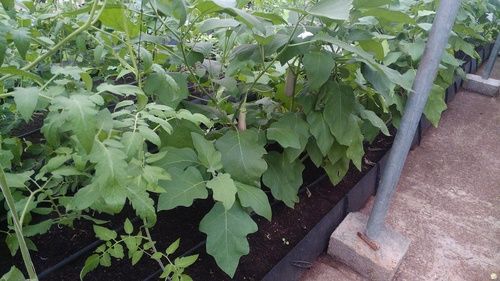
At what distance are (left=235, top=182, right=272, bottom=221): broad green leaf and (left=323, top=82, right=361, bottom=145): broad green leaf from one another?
0.51 metres

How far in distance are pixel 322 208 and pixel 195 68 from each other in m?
0.95

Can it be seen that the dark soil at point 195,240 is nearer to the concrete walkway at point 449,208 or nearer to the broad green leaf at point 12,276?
the concrete walkway at point 449,208

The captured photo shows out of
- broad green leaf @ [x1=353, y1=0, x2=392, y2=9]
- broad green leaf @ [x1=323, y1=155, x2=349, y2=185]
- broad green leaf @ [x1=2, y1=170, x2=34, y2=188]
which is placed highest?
broad green leaf @ [x1=353, y1=0, x2=392, y2=9]

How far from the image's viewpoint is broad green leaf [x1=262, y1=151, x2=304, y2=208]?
5.22ft

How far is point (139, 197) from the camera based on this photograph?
0.87 m

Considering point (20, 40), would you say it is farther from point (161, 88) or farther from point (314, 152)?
point (314, 152)

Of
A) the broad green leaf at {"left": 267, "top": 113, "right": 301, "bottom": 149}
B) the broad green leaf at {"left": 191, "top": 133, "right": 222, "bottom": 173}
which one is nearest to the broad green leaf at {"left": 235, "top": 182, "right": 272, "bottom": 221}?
the broad green leaf at {"left": 191, "top": 133, "right": 222, "bottom": 173}

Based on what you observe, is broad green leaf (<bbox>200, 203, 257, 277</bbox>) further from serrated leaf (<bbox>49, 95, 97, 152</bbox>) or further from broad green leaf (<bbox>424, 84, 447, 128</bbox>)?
broad green leaf (<bbox>424, 84, 447, 128</bbox>)

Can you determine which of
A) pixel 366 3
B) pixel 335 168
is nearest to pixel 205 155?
pixel 366 3

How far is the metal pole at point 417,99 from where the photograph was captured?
1.34m

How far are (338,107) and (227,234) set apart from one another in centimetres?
71

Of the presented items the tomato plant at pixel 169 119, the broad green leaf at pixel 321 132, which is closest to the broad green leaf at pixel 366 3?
the tomato plant at pixel 169 119

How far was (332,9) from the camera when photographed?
1105mm

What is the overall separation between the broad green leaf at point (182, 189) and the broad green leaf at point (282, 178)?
439mm
